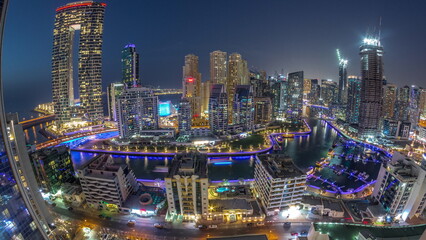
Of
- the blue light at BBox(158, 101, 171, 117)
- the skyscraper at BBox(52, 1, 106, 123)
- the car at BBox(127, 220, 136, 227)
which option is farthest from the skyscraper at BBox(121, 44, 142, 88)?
the car at BBox(127, 220, 136, 227)

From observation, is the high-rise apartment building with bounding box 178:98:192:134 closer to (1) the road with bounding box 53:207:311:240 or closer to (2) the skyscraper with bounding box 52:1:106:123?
(2) the skyscraper with bounding box 52:1:106:123

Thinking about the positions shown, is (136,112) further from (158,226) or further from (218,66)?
(218,66)

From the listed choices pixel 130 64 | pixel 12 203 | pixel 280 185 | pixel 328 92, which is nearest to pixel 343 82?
pixel 328 92

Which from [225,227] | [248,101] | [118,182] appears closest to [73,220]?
[118,182]

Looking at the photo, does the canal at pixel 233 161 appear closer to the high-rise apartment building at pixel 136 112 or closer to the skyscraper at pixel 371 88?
the skyscraper at pixel 371 88

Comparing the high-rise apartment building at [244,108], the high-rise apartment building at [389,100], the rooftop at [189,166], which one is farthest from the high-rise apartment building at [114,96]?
the high-rise apartment building at [389,100]

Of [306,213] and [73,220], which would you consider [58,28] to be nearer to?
[73,220]

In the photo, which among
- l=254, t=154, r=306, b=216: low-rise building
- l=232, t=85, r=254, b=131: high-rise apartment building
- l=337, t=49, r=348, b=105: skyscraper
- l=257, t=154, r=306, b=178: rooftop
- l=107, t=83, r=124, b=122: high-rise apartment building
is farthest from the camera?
l=337, t=49, r=348, b=105: skyscraper
